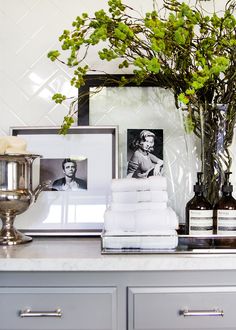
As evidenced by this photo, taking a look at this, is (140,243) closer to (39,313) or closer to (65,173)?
(39,313)

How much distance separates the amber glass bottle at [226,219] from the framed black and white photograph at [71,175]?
42 centimetres

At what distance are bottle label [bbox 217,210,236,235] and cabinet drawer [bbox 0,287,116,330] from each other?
403mm

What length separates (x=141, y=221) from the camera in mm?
1283

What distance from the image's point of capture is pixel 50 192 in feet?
5.42

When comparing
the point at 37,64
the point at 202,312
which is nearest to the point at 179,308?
the point at 202,312

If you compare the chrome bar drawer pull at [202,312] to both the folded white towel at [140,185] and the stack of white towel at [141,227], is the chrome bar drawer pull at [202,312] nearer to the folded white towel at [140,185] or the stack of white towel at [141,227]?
the stack of white towel at [141,227]

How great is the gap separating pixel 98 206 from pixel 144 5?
81 cm

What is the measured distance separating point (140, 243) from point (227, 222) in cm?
29

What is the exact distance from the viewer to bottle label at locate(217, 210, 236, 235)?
53.7 inches

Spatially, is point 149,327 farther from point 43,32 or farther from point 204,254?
point 43,32

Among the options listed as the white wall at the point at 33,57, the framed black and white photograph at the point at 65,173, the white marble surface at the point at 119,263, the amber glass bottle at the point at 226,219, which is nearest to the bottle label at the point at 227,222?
the amber glass bottle at the point at 226,219

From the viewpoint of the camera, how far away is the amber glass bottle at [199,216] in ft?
4.51

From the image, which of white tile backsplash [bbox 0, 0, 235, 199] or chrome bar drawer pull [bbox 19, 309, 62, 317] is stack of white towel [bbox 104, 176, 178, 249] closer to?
chrome bar drawer pull [bbox 19, 309, 62, 317]

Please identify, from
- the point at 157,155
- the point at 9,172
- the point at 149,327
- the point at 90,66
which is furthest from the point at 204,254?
the point at 90,66
